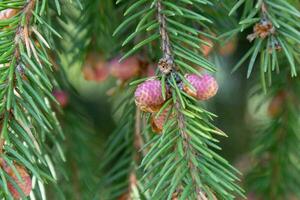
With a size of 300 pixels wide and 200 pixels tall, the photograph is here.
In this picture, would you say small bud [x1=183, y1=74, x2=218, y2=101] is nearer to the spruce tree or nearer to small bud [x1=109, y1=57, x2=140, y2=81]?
the spruce tree

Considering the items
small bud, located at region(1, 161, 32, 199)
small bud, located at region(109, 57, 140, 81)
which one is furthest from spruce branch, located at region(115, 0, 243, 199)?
small bud, located at region(109, 57, 140, 81)

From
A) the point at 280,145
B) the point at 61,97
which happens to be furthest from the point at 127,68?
the point at 280,145

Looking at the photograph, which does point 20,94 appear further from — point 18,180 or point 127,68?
point 127,68

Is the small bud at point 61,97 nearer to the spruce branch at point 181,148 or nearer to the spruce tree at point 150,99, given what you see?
the spruce tree at point 150,99

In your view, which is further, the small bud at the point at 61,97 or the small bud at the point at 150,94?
the small bud at the point at 61,97

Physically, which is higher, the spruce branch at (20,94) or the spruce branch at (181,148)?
the spruce branch at (20,94)

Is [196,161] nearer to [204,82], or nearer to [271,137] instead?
[204,82]

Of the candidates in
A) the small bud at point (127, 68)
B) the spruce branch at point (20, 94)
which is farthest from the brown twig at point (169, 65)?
the small bud at point (127, 68)
